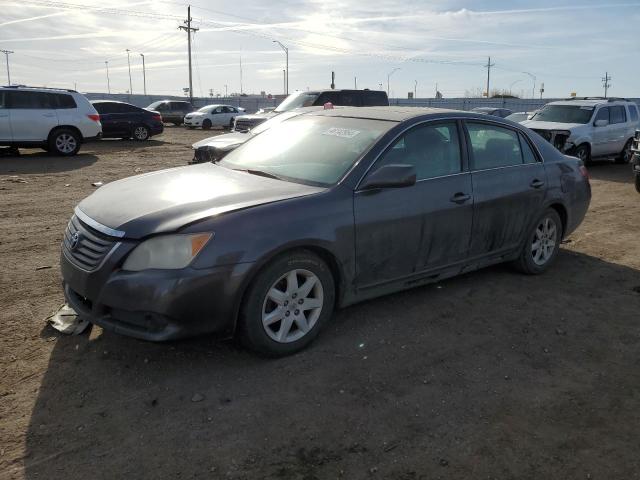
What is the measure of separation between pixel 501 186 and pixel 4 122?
13.9m

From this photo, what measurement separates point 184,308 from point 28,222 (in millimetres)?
5174

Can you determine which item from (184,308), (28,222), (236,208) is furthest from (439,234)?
(28,222)

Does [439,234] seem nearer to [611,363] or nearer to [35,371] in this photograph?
[611,363]

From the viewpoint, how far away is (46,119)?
15062 millimetres

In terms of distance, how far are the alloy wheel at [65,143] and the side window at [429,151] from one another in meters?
13.7

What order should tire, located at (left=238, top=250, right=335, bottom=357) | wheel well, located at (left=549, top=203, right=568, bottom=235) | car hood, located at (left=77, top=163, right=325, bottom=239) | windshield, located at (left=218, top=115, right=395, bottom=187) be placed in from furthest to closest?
1. wheel well, located at (left=549, top=203, right=568, bottom=235)
2. windshield, located at (left=218, top=115, right=395, bottom=187)
3. tire, located at (left=238, top=250, right=335, bottom=357)
4. car hood, located at (left=77, top=163, right=325, bottom=239)

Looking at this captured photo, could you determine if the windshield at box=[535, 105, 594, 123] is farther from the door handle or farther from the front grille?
the front grille

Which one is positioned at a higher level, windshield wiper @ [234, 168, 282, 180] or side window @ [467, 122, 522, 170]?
side window @ [467, 122, 522, 170]

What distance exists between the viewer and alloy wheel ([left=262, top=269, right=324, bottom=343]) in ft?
11.8

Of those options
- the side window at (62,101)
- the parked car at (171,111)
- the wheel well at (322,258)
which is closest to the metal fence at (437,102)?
the parked car at (171,111)

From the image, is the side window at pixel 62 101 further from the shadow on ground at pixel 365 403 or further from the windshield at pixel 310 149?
the shadow on ground at pixel 365 403

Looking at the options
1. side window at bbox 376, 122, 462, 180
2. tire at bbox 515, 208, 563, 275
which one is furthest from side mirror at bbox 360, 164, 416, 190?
tire at bbox 515, 208, 563, 275

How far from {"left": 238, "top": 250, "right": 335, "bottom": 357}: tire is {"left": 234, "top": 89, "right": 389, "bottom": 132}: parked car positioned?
32.9 feet

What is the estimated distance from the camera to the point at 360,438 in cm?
290
